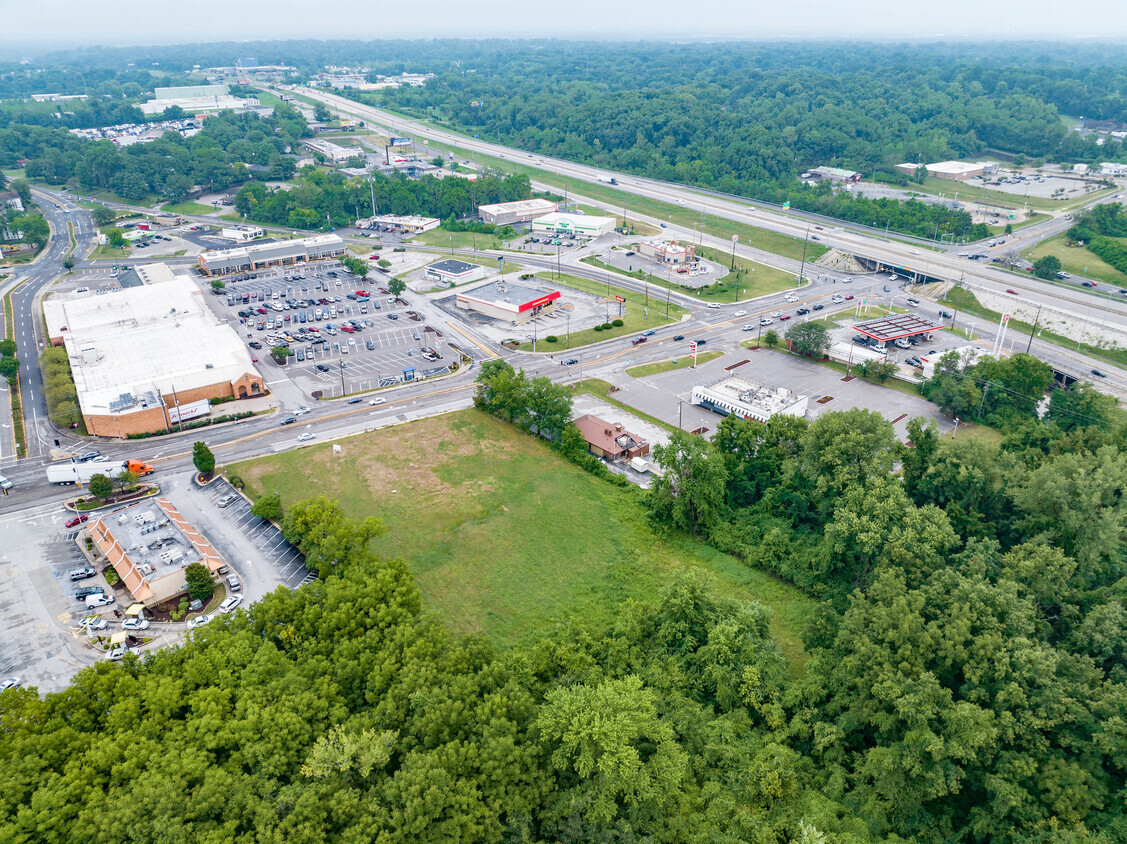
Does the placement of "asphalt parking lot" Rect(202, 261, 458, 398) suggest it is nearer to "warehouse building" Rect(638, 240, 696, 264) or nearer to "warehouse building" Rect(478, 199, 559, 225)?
"warehouse building" Rect(478, 199, 559, 225)

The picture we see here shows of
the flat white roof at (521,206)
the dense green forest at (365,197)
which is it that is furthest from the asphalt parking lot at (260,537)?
the flat white roof at (521,206)

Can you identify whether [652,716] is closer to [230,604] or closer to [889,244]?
[230,604]

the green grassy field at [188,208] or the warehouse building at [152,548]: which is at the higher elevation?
the green grassy field at [188,208]

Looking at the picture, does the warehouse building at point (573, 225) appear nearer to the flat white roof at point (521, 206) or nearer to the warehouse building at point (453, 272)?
the flat white roof at point (521, 206)

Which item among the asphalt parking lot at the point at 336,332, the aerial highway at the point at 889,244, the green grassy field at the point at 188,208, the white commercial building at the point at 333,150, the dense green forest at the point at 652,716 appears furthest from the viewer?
the white commercial building at the point at 333,150

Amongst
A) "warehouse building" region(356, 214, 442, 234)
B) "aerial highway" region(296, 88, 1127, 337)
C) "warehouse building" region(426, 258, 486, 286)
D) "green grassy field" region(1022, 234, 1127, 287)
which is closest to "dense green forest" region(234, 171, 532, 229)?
"warehouse building" region(356, 214, 442, 234)
